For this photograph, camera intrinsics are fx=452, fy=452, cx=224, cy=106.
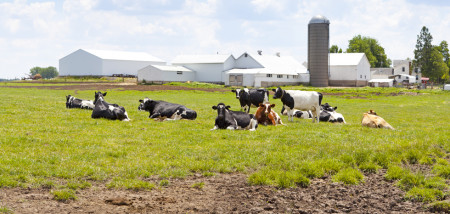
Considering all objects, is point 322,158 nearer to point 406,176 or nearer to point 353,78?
point 406,176

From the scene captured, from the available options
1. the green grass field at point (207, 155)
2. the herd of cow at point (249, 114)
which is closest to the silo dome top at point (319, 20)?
the herd of cow at point (249, 114)

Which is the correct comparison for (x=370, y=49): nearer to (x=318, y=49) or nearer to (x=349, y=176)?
(x=318, y=49)

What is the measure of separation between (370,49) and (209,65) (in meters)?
79.2

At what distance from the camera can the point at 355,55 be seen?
9975cm

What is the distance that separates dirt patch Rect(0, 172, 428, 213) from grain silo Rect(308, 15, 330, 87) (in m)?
82.3

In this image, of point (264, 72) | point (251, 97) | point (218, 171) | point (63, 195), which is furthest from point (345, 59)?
point (63, 195)

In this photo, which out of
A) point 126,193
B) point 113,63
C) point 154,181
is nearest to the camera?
point 126,193

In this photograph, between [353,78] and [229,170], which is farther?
[353,78]

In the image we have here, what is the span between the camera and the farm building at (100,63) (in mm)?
104500

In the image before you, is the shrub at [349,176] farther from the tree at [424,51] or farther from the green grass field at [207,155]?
the tree at [424,51]

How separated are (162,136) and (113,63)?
311ft

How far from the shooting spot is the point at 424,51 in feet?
414

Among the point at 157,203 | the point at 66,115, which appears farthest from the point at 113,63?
the point at 157,203

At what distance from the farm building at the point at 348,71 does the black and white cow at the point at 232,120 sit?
270 feet
